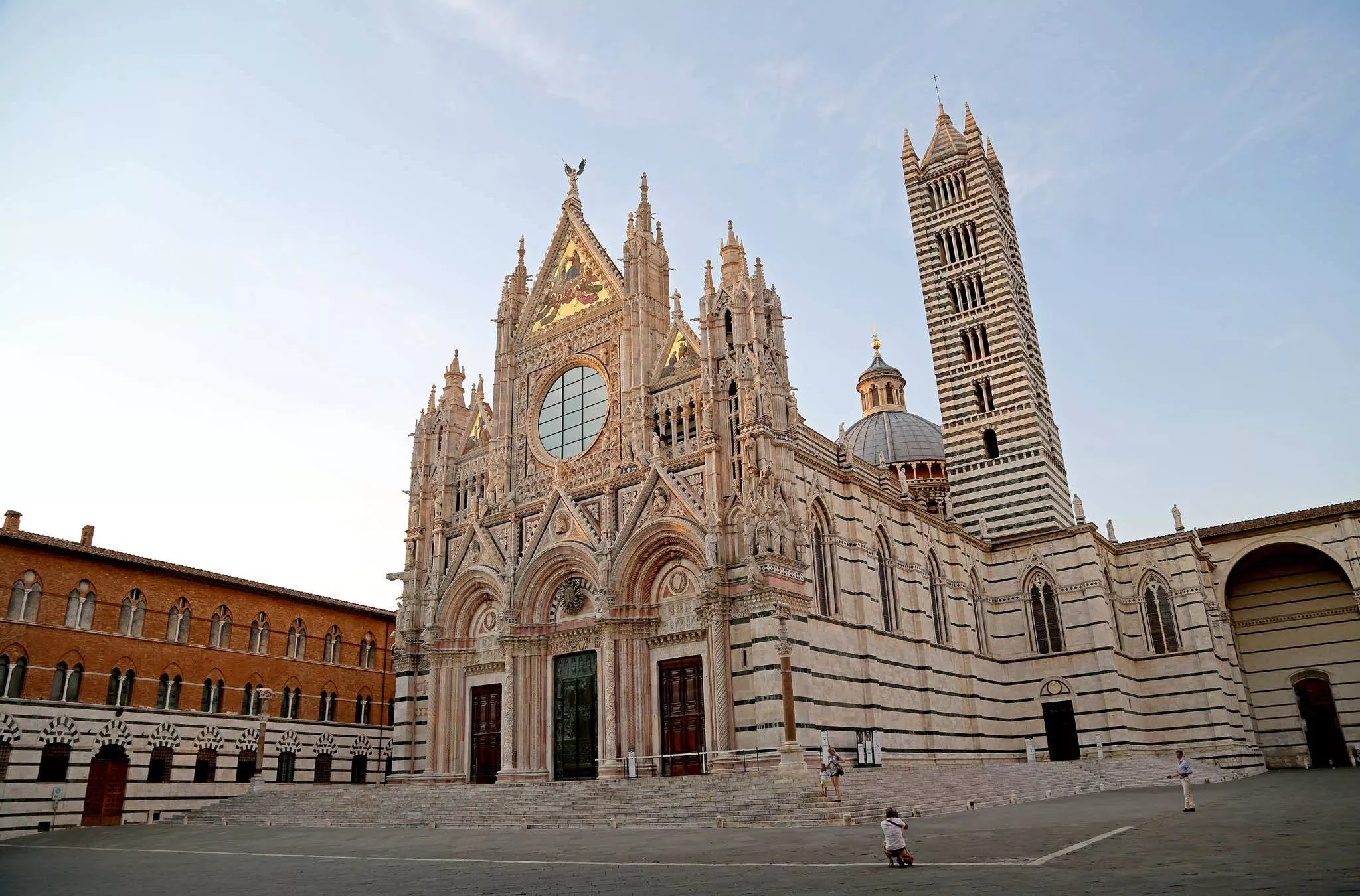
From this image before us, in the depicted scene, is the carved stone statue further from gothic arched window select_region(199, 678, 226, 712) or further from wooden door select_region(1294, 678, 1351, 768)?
wooden door select_region(1294, 678, 1351, 768)

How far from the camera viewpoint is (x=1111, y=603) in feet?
118

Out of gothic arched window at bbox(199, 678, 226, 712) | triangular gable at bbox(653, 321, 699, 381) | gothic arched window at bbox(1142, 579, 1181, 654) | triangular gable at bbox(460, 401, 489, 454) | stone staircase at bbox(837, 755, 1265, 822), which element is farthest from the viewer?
gothic arched window at bbox(1142, 579, 1181, 654)

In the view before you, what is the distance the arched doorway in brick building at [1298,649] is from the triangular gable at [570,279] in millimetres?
29293

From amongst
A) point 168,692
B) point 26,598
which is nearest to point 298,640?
point 168,692

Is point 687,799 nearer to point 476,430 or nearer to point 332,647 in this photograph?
point 476,430

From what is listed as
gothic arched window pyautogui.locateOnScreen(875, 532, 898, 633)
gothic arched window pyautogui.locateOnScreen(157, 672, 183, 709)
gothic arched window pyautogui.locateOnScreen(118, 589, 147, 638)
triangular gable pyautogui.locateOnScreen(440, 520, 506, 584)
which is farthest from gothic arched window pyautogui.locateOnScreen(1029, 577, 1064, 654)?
gothic arched window pyautogui.locateOnScreen(118, 589, 147, 638)

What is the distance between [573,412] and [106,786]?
19.2 metres

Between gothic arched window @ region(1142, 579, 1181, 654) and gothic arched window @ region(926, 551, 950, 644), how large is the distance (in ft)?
28.9

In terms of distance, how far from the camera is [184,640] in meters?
33.6

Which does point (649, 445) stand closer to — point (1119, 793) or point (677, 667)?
point (677, 667)

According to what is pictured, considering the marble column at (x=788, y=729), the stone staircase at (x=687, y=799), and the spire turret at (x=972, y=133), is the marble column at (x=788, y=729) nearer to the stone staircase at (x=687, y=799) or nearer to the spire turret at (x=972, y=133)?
the stone staircase at (x=687, y=799)

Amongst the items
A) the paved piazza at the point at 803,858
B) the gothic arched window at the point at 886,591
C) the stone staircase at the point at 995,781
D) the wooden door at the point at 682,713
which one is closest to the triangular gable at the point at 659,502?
the wooden door at the point at 682,713

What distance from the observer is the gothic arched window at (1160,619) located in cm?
3566

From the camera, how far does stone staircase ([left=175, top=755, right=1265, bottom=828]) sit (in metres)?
19.3
